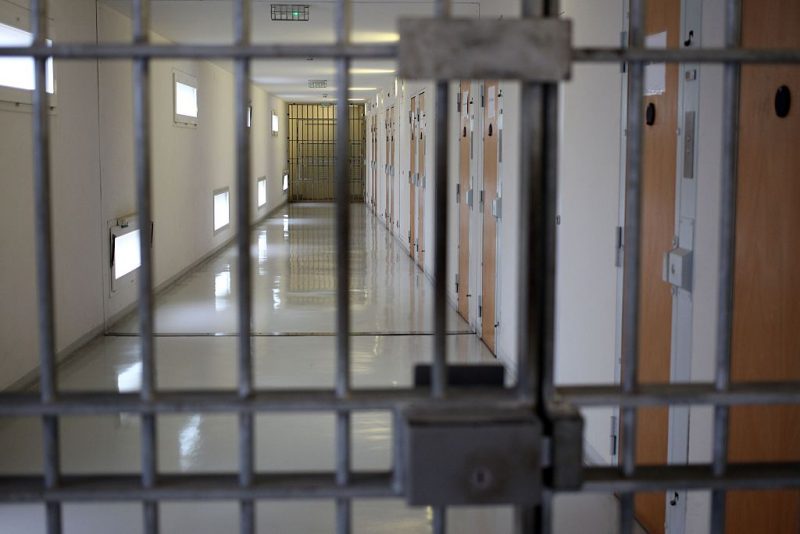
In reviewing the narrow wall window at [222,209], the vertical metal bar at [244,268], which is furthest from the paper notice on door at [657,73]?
the narrow wall window at [222,209]

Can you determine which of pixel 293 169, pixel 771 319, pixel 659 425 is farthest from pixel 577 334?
pixel 293 169

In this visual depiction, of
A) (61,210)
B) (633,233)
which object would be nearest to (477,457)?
(633,233)

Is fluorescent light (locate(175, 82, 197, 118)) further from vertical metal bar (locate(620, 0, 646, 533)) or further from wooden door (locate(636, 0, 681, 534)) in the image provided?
vertical metal bar (locate(620, 0, 646, 533))

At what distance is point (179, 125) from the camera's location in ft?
34.0

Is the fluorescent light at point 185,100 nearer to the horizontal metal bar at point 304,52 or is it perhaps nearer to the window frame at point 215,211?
the window frame at point 215,211

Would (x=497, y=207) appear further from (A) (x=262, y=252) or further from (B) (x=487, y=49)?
(A) (x=262, y=252)

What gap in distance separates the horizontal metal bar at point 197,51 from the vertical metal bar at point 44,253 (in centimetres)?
3

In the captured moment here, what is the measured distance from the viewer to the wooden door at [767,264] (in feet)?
8.11

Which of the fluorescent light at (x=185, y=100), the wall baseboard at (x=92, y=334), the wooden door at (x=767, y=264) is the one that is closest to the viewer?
the wooden door at (x=767, y=264)

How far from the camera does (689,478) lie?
140 centimetres

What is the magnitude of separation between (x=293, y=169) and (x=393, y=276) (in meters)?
15.9

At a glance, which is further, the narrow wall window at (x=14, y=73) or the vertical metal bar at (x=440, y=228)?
the narrow wall window at (x=14, y=73)

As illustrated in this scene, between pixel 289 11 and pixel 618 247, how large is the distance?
532cm

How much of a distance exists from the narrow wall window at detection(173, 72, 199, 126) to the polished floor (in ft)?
6.22
